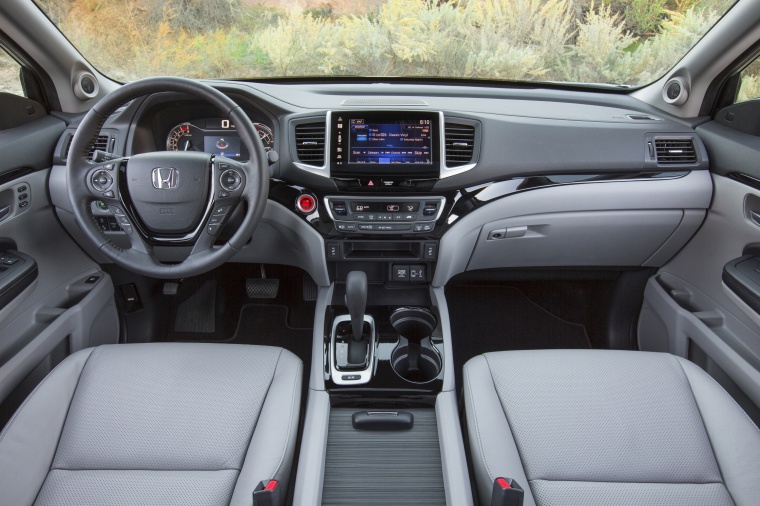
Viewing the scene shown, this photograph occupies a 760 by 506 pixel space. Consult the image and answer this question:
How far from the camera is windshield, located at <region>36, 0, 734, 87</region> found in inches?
91.5

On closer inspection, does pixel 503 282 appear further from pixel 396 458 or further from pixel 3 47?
pixel 3 47

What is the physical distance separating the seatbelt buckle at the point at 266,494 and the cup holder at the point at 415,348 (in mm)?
741

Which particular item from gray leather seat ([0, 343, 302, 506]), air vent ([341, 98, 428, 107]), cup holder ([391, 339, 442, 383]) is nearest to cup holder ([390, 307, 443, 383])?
cup holder ([391, 339, 442, 383])

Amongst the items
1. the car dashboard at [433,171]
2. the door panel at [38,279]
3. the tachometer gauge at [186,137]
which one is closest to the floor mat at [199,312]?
the door panel at [38,279]

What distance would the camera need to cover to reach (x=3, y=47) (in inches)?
77.6

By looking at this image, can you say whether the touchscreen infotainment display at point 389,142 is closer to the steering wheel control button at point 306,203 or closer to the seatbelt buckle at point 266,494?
the steering wheel control button at point 306,203

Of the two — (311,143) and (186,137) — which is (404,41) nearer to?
(311,143)

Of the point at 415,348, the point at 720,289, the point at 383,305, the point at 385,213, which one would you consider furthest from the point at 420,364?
the point at 720,289

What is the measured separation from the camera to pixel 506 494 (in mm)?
1216

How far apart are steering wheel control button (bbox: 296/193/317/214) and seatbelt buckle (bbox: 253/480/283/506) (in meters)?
1.09

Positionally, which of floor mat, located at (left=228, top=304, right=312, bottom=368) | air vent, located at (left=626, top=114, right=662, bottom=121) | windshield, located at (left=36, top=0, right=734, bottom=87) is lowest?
floor mat, located at (left=228, top=304, right=312, bottom=368)

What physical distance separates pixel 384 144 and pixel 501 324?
1238 millimetres

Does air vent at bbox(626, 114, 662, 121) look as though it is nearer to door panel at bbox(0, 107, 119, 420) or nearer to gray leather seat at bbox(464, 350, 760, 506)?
gray leather seat at bbox(464, 350, 760, 506)

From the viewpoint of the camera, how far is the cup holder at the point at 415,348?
1924 millimetres
